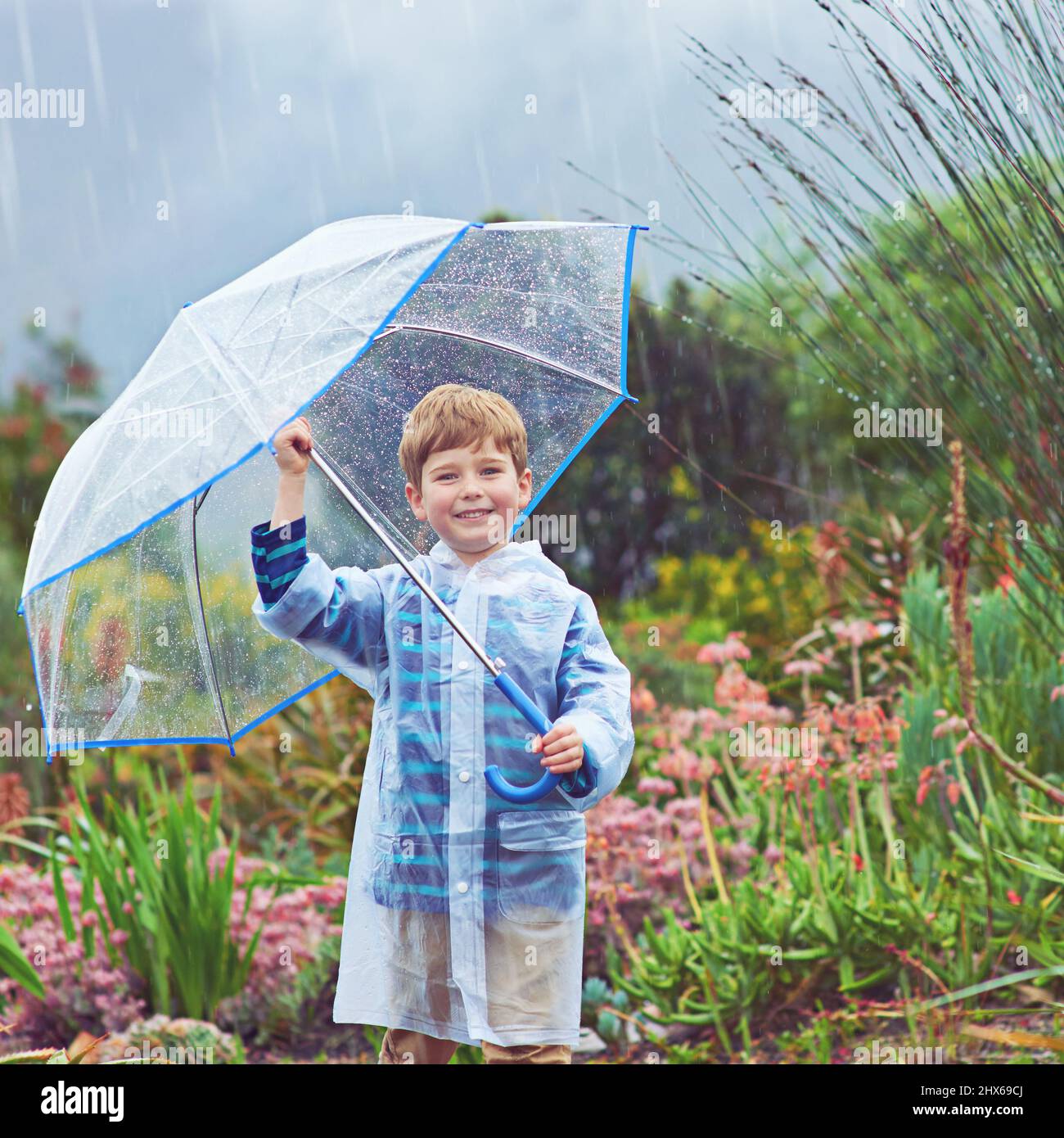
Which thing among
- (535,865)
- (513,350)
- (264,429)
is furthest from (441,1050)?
(513,350)

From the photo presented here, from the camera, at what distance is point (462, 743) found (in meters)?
2.04

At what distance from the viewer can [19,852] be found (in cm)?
425

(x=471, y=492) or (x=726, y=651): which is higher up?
(x=471, y=492)

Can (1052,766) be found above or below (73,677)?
below

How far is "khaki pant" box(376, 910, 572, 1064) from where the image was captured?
6.59ft

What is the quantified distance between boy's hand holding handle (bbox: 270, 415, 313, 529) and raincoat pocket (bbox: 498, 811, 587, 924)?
63cm

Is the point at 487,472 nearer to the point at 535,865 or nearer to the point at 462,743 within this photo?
the point at 462,743

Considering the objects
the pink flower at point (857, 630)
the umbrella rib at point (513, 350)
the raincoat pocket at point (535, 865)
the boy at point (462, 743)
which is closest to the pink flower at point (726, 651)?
the pink flower at point (857, 630)

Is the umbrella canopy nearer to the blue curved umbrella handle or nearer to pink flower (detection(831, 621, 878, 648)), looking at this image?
the blue curved umbrella handle

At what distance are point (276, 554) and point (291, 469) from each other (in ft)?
0.49

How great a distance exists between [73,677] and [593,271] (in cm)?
126

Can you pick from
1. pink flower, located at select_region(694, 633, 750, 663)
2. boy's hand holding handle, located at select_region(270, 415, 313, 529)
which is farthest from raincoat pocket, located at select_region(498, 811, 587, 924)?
pink flower, located at select_region(694, 633, 750, 663)
